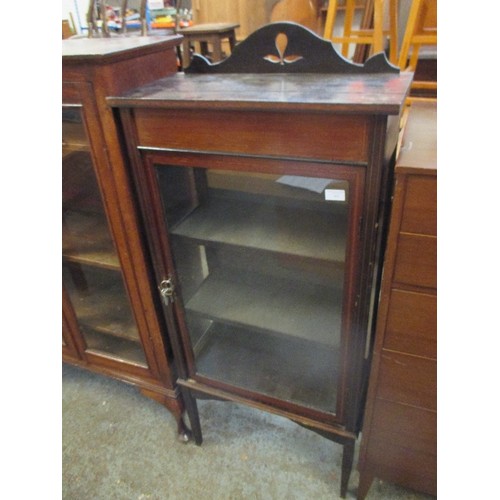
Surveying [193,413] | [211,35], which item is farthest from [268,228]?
[211,35]

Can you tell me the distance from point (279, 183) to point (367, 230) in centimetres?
34

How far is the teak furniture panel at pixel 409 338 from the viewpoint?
63cm

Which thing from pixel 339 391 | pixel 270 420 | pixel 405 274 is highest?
pixel 405 274

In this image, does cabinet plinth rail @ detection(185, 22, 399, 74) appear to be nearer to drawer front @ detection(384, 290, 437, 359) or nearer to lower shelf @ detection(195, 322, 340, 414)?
drawer front @ detection(384, 290, 437, 359)

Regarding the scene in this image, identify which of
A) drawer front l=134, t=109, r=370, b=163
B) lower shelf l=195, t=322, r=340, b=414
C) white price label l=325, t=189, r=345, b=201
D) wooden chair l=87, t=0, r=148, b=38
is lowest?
lower shelf l=195, t=322, r=340, b=414

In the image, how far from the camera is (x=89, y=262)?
1.08 m

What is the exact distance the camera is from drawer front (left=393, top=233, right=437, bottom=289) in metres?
0.65

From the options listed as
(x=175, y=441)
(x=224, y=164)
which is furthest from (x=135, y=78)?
(x=175, y=441)

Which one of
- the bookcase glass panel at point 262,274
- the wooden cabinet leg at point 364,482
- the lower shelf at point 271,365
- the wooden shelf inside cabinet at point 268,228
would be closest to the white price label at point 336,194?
the bookcase glass panel at point 262,274

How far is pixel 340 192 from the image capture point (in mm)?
760

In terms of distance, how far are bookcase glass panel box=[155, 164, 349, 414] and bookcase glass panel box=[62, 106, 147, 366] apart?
0.64ft

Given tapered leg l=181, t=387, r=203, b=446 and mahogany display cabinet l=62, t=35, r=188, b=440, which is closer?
mahogany display cabinet l=62, t=35, r=188, b=440

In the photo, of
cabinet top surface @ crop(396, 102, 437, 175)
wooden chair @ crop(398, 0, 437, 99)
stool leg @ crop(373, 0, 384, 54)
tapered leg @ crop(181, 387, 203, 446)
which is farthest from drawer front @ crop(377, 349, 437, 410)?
stool leg @ crop(373, 0, 384, 54)
